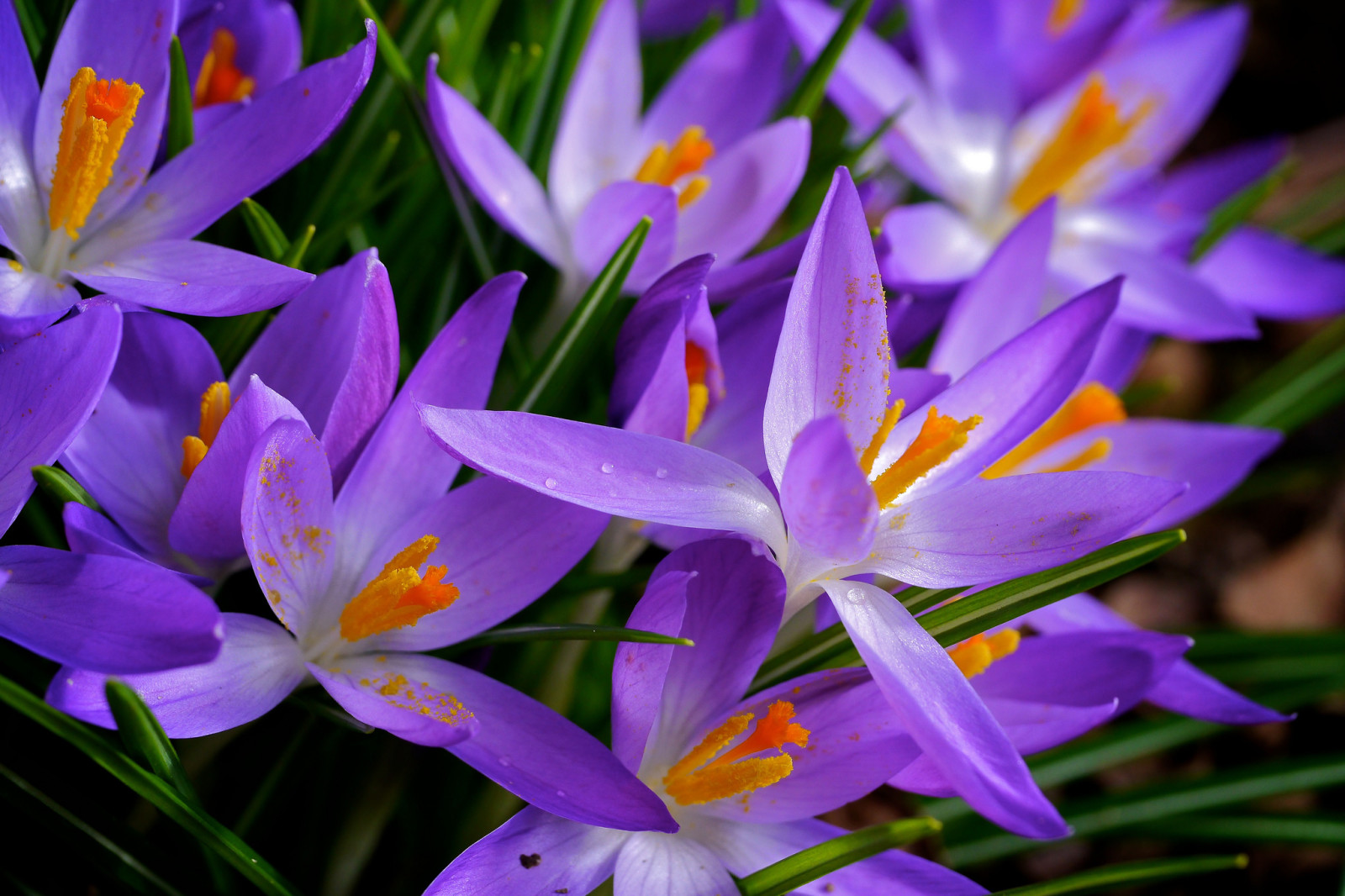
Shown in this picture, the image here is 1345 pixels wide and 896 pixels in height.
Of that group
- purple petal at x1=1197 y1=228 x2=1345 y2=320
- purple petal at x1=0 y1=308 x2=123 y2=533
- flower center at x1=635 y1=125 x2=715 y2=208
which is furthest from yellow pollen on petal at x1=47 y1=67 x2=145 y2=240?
purple petal at x1=1197 y1=228 x2=1345 y2=320

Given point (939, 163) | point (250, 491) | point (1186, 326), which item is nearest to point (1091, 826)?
point (1186, 326)

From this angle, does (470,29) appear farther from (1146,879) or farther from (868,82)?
(1146,879)

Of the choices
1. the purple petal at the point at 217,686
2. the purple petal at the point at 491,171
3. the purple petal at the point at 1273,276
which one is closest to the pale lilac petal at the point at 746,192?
the purple petal at the point at 491,171

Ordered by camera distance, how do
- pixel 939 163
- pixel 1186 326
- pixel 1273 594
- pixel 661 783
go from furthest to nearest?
pixel 1273 594 → pixel 939 163 → pixel 1186 326 → pixel 661 783

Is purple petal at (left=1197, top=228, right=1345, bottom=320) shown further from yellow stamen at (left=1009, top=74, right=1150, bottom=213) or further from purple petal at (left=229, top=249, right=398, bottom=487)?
purple petal at (left=229, top=249, right=398, bottom=487)

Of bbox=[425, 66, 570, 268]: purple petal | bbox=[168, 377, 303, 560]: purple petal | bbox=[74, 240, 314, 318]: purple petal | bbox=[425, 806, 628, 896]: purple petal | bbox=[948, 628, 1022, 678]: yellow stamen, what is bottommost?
bbox=[425, 806, 628, 896]: purple petal

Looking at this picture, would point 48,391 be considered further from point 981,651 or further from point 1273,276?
point 1273,276
